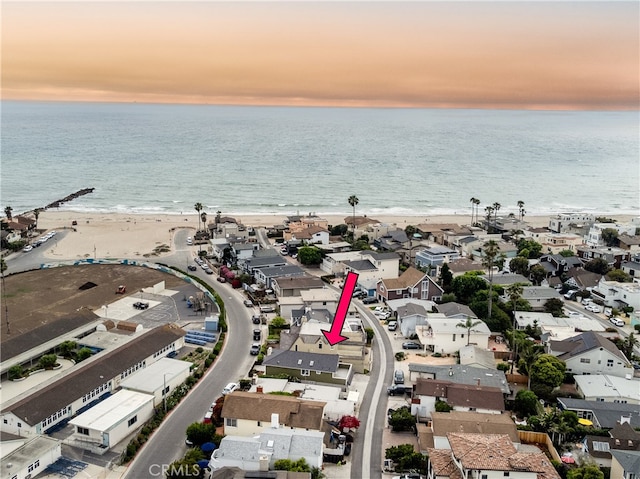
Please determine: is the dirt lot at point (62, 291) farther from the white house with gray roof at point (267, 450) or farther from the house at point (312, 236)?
the white house with gray roof at point (267, 450)

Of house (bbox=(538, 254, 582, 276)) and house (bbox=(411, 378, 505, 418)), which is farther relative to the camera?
house (bbox=(538, 254, 582, 276))

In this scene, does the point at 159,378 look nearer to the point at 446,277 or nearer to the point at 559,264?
the point at 446,277

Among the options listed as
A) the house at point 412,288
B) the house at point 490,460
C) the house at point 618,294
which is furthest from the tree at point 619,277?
the house at point 490,460

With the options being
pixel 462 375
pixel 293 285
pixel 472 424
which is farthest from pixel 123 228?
pixel 472 424

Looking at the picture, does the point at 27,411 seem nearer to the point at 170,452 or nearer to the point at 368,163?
the point at 170,452

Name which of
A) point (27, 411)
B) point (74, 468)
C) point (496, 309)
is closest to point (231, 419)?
point (74, 468)

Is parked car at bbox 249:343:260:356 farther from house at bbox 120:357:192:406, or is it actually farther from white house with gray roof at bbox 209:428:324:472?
white house with gray roof at bbox 209:428:324:472

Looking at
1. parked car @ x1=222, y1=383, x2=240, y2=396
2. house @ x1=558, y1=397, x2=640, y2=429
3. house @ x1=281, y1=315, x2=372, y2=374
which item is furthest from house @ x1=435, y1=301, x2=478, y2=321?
parked car @ x1=222, y1=383, x2=240, y2=396
